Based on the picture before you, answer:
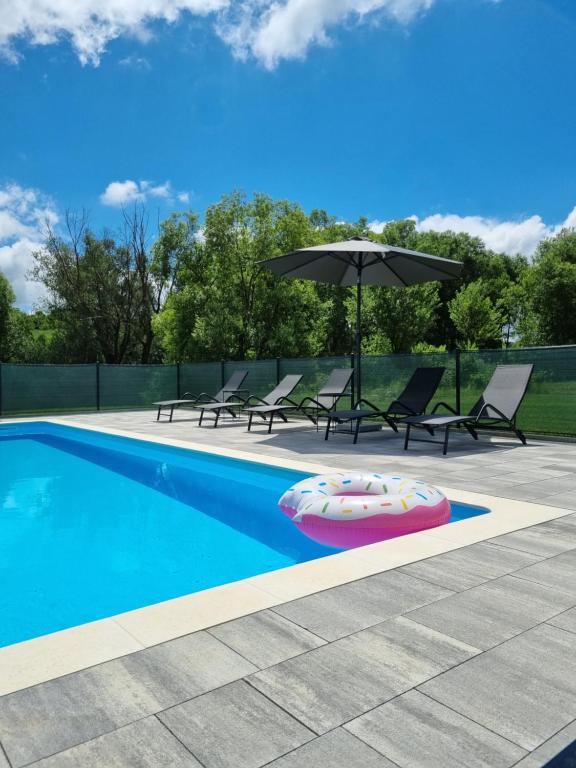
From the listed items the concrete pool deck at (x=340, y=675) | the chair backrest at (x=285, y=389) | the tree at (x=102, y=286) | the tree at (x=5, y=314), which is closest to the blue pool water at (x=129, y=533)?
the concrete pool deck at (x=340, y=675)

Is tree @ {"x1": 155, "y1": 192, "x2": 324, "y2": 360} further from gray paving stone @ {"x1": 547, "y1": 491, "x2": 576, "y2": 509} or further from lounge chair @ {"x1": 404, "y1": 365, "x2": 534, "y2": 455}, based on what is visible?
gray paving stone @ {"x1": 547, "y1": 491, "x2": 576, "y2": 509}

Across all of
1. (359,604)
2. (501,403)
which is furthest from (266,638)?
(501,403)

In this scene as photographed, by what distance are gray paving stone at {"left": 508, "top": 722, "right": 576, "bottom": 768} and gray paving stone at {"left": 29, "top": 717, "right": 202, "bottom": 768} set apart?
2.60 feet

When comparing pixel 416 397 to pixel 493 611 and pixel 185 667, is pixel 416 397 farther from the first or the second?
pixel 185 667

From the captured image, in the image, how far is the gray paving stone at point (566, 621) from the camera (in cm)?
214

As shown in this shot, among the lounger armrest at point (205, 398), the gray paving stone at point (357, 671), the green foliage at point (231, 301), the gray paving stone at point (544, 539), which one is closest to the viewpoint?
the gray paving stone at point (357, 671)

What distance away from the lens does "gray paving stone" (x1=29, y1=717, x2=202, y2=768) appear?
4.57ft

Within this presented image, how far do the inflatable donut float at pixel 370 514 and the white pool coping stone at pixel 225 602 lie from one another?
7.1 inches

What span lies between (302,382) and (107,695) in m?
10.4

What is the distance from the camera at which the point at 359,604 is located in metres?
2.38

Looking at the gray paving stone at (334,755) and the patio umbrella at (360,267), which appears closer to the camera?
the gray paving stone at (334,755)

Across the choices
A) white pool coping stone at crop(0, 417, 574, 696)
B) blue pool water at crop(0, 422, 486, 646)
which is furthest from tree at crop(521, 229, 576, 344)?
white pool coping stone at crop(0, 417, 574, 696)

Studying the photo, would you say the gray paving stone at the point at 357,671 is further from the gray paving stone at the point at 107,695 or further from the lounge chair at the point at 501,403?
the lounge chair at the point at 501,403

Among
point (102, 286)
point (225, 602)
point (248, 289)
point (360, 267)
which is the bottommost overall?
point (225, 602)
